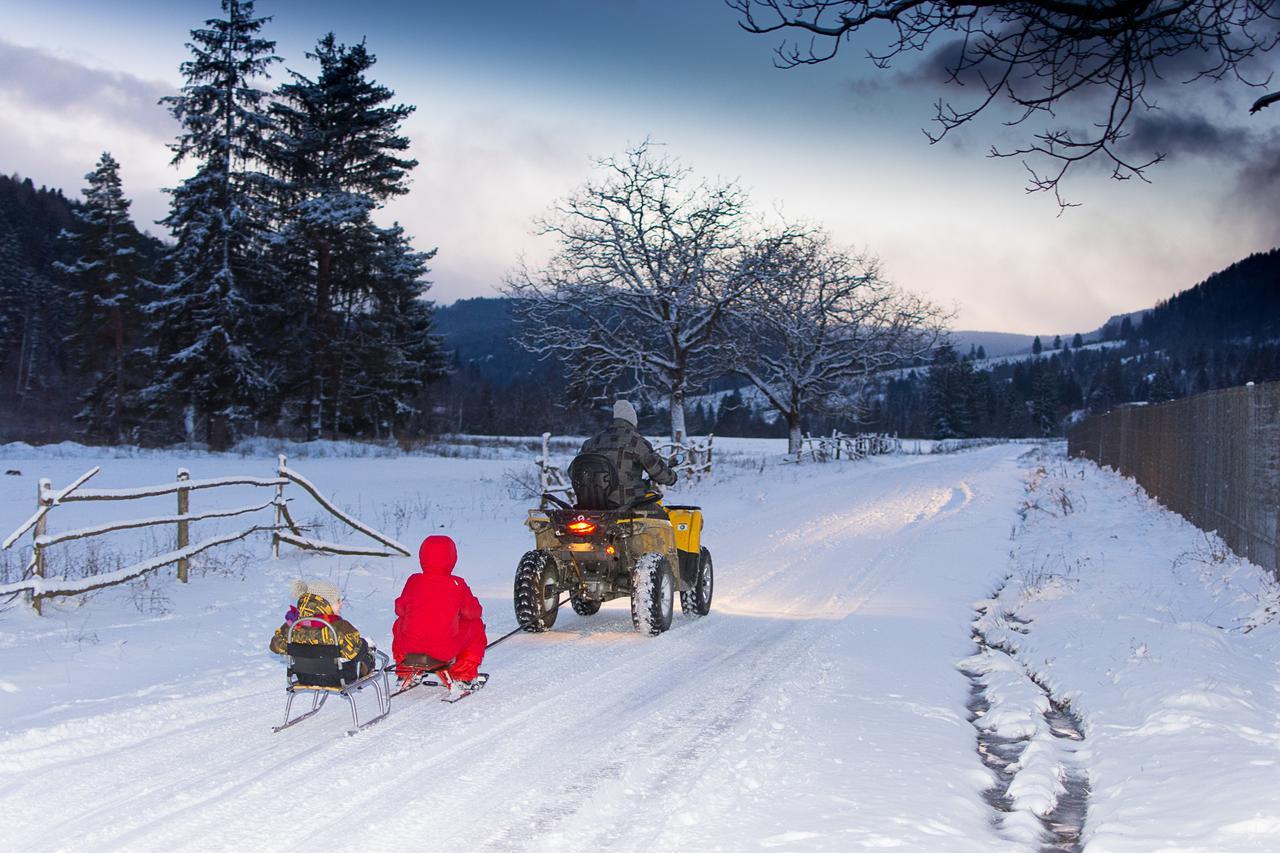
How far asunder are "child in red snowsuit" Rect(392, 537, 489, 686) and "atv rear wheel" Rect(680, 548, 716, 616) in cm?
323

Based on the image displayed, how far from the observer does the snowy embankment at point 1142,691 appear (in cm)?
440

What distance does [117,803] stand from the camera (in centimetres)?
438

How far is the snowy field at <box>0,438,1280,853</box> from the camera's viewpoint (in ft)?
13.9

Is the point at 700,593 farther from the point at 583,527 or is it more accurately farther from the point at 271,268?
the point at 271,268

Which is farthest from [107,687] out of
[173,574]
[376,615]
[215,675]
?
[173,574]

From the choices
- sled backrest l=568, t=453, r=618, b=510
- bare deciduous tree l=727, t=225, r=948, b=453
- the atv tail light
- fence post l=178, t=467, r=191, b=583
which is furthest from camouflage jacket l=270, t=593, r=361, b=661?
bare deciduous tree l=727, t=225, r=948, b=453

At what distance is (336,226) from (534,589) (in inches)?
1214

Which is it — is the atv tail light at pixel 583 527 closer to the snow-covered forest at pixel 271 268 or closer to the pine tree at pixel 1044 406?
the snow-covered forest at pixel 271 268

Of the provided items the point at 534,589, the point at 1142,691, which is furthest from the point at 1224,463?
the point at 534,589

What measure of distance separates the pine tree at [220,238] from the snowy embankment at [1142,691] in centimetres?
3105

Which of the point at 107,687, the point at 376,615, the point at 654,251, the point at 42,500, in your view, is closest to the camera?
the point at 107,687

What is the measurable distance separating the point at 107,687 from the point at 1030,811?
5860 millimetres

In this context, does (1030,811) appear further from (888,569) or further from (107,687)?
(888,569)

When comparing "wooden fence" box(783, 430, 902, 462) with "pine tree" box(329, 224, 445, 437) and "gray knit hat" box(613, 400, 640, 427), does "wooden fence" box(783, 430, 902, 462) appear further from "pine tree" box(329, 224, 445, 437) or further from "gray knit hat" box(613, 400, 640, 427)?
"gray knit hat" box(613, 400, 640, 427)
